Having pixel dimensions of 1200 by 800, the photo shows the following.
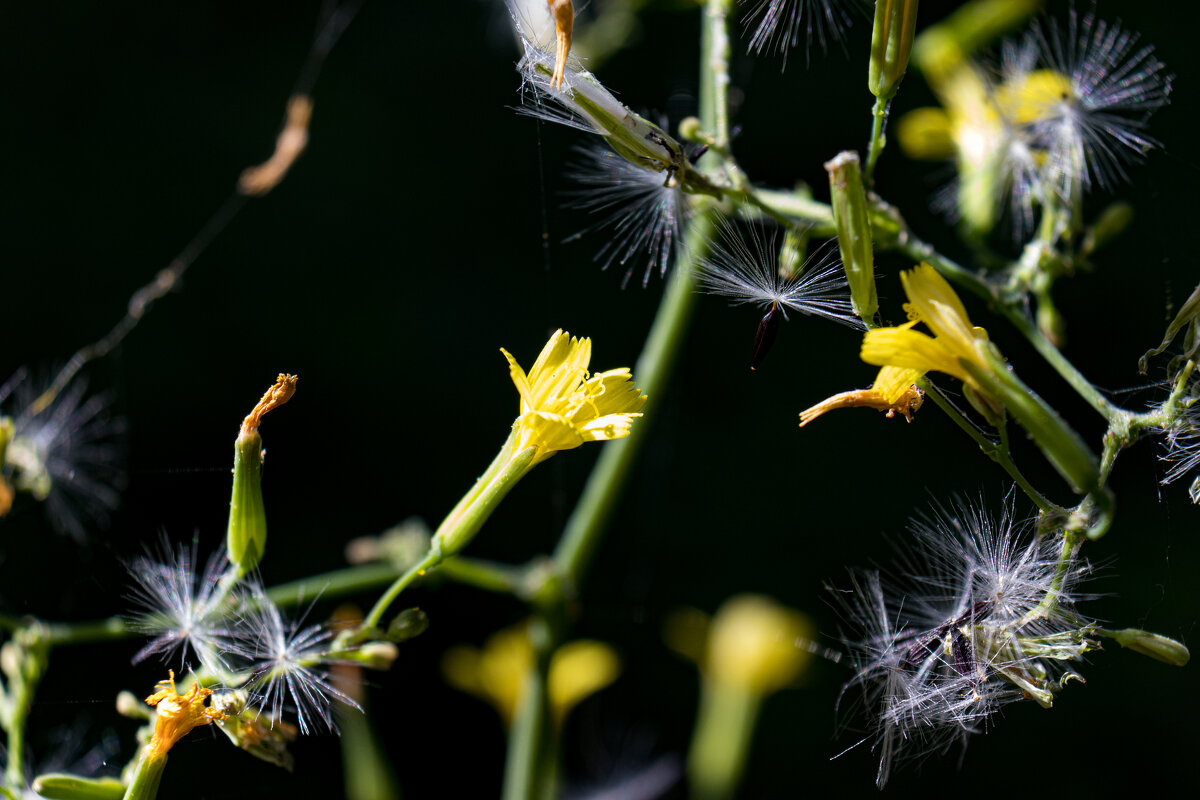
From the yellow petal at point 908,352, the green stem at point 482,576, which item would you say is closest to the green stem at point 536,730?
the green stem at point 482,576

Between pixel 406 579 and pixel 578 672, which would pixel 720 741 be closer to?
pixel 578 672

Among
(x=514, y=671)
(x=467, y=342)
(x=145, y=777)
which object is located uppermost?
(x=467, y=342)

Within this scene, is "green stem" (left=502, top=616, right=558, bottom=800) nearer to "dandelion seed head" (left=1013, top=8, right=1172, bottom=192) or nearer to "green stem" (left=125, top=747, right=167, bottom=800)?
"green stem" (left=125, top=747, right=167, bottom=800)

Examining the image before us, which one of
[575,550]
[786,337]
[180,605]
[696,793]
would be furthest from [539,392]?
[786,337]

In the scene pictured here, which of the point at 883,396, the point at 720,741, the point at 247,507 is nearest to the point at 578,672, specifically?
the point at 720,741

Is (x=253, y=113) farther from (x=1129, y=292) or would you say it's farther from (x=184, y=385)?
(x=1129, y=292)

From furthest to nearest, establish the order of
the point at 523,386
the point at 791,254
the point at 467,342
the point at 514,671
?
the point at 467,342 → the point at 514,671 → the point at 791,254 → the point at 523,386
